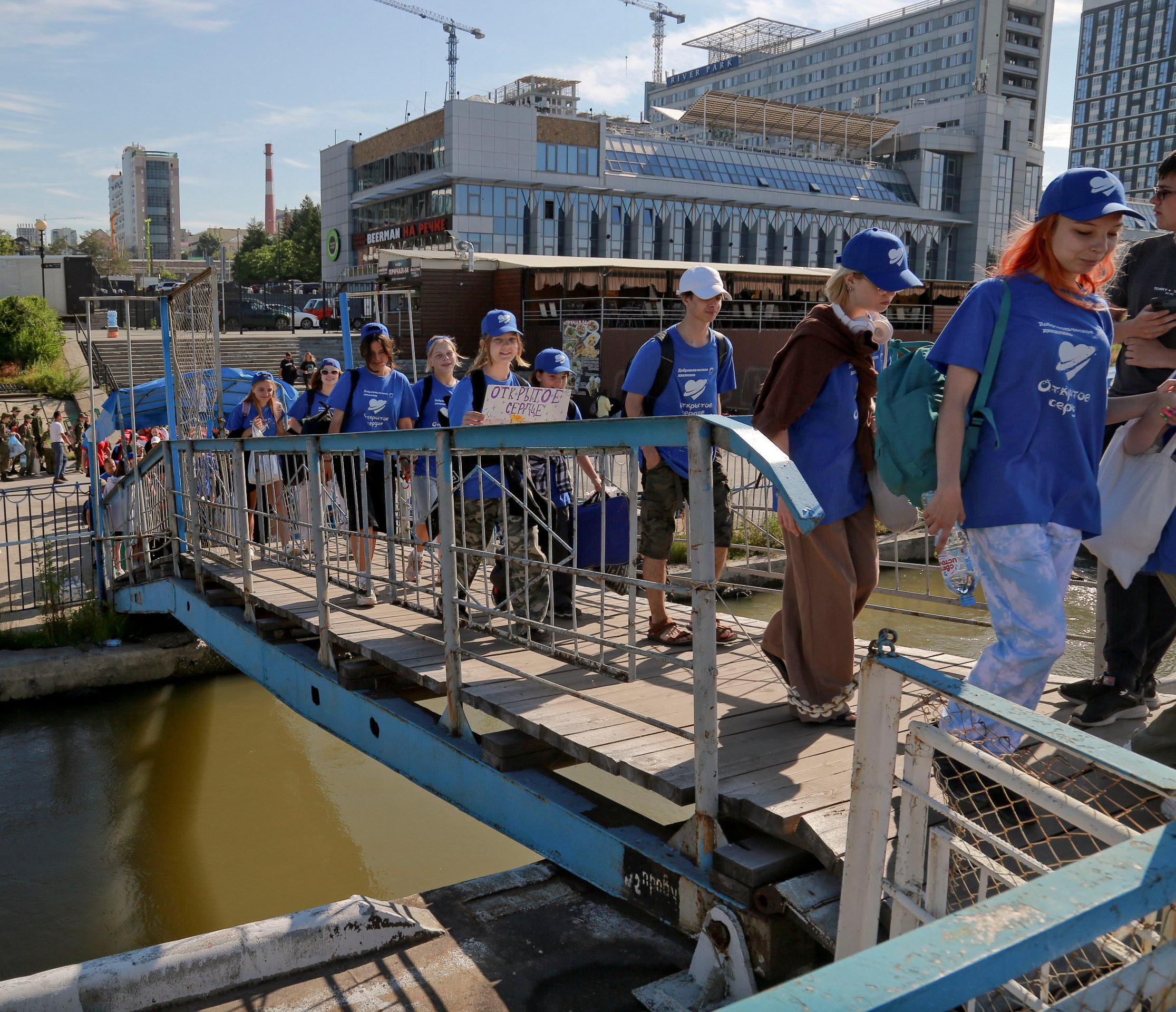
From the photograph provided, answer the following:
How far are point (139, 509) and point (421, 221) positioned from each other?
46.9 m

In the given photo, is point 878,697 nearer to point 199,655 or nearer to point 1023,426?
point 1023,426

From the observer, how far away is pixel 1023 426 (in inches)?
106

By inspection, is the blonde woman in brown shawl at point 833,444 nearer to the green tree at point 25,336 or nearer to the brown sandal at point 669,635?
the brown sandal at point 669,635

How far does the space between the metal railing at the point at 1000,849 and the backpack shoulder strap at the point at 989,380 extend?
2.47 feet

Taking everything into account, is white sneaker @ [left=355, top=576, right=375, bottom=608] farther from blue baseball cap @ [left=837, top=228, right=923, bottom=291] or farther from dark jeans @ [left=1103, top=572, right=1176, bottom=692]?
dark jeans @ [left=1103, top=572, right=1176, bottom=692]

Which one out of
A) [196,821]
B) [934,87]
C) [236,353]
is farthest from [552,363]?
[934,87]

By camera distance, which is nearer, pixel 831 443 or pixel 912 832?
pixel 912 832

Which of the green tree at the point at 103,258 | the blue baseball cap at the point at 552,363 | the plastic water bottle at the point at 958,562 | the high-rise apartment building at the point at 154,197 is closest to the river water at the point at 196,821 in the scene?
the plastic water bottle at the point at 958,562

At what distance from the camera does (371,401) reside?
256 inches

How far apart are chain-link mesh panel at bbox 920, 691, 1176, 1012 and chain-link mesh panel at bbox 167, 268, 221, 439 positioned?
6709mm

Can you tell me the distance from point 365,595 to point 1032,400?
144 inches

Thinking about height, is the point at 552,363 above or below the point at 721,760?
above

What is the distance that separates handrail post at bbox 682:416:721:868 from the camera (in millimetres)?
2514

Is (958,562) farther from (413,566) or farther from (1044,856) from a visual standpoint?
(413,566)
